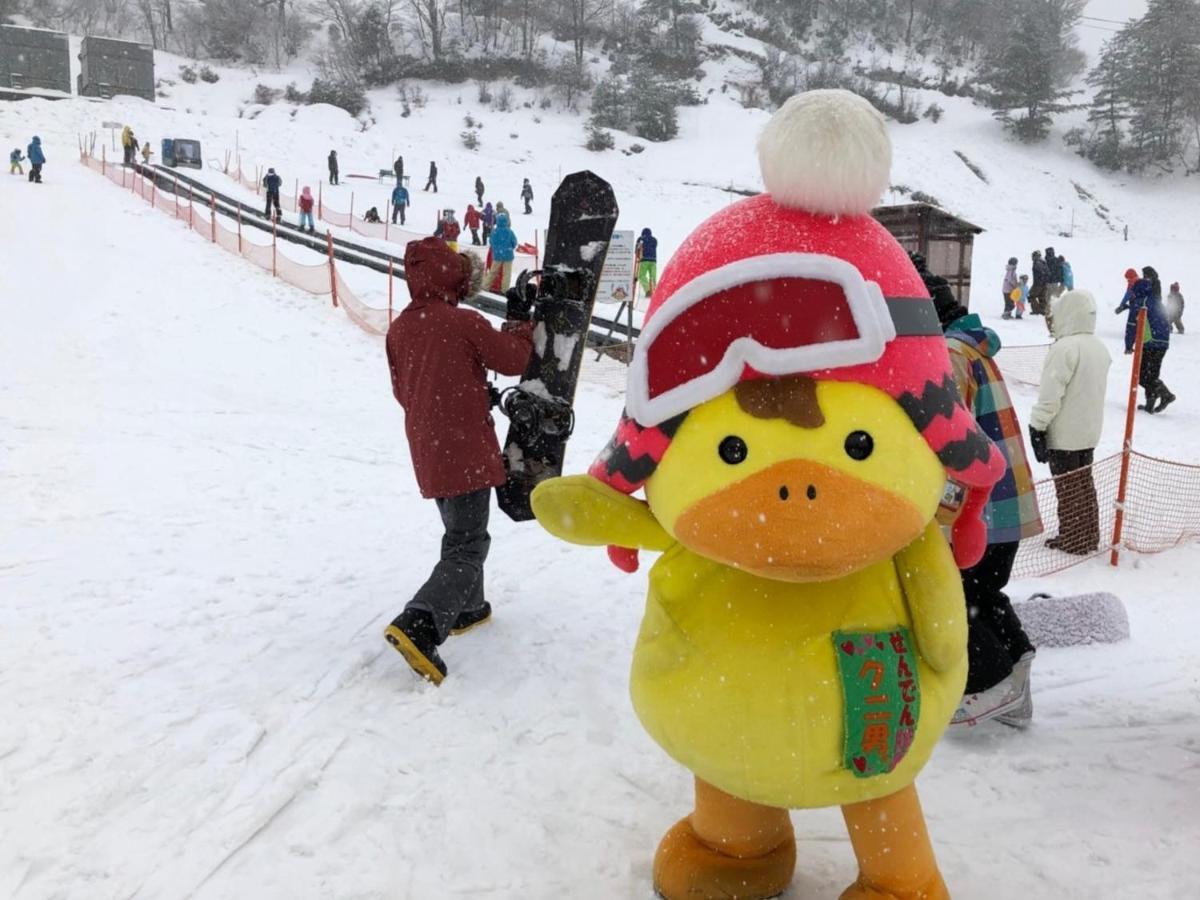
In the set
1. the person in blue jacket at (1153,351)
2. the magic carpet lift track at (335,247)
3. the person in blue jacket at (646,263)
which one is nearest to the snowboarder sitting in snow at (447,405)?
the magic carpet lift track at (335,247)

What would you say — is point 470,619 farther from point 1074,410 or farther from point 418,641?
point 1074,410

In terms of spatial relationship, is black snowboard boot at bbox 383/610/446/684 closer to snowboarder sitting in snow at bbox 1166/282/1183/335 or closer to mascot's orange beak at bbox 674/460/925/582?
mascot's orange beak at bbox 674/460/925/582

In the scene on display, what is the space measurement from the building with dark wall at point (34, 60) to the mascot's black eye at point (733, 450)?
2066 inches

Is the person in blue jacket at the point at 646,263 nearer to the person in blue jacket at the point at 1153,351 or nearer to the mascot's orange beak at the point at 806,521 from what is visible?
the person in blue jacket at the point at 1153,351

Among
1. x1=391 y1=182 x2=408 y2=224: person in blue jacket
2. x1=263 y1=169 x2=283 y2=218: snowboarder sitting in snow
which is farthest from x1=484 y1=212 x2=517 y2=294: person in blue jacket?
x1=391 y1=182 x2=408 y2=224: person in blue jacket

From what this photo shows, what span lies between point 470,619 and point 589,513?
6.86 ft

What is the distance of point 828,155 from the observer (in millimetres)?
1727

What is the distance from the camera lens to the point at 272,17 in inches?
2195

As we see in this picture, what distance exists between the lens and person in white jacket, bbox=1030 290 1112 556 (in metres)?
5.45

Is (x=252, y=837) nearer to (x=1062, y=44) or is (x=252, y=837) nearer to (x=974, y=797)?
(x=974, y=797)

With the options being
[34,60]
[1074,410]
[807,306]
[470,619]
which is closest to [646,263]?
[1074,410]

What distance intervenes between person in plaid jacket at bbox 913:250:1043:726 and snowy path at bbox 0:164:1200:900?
16 cm

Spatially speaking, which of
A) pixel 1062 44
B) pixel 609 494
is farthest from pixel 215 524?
pixel 1062 44

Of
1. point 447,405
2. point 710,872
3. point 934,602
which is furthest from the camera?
point 447,405
